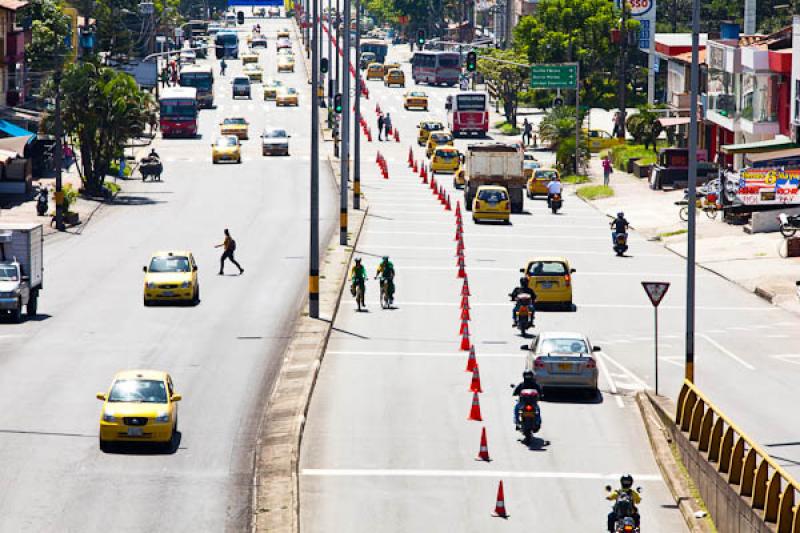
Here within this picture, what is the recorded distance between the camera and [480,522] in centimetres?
2806

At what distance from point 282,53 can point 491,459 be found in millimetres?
152748

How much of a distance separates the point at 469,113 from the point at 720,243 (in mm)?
54511

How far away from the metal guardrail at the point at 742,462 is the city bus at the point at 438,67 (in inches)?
5309

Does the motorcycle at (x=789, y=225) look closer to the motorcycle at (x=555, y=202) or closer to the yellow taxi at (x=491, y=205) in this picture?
the yellow taxi at (x=491, y=205)

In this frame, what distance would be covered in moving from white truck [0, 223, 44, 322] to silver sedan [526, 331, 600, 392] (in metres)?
16.3

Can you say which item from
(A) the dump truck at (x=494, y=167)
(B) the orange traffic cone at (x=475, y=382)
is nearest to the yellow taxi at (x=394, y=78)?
(A) the dump truck at (x=494, y=167)

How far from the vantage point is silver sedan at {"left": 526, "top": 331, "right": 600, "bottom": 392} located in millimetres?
38219

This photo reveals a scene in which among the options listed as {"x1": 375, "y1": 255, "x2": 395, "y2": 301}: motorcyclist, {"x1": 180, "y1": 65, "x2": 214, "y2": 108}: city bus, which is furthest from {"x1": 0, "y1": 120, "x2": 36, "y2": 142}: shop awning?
{"x1": 180, "y1": 65, "x2": 214, "y2": 108}: city bus

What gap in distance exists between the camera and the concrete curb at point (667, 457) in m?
28.7

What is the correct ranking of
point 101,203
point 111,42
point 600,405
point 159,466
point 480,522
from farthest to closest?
point 111,42, point 101,203, point 600,405, point 159,466, point 480,522

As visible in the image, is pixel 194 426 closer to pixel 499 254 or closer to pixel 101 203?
pixel 499 254

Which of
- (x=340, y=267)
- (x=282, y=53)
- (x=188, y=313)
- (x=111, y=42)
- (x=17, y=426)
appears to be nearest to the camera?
(x=17, y=426)

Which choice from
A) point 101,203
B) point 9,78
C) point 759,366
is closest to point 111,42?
point 9,78

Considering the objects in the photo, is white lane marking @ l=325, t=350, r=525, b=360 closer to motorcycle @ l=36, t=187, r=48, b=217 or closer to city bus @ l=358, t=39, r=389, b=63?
motorcycle @ l=36, t=187, r=48, b=217
